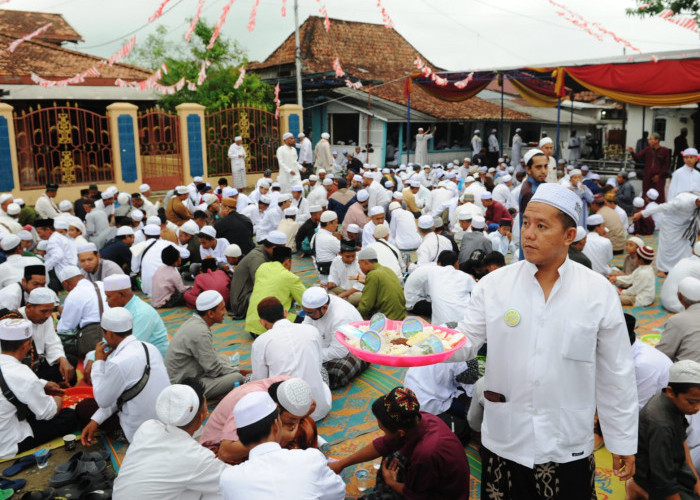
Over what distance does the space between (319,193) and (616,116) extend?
19.7 m

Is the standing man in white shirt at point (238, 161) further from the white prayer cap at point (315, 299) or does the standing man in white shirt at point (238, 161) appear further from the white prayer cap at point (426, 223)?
the white prayer cap at point (315, 299)

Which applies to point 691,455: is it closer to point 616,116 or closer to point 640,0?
point 640,0

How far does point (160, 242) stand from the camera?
7.21 m

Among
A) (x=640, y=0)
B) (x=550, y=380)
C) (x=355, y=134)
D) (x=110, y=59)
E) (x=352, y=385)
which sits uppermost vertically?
(x=640, y=0)

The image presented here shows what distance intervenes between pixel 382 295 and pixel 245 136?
36.7 ft

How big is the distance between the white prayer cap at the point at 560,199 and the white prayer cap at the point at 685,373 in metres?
1.29

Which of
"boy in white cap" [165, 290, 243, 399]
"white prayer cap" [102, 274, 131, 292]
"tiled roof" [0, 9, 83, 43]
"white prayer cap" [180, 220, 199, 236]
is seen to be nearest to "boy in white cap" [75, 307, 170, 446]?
"boy in white cap" [165, 290, 243, 399]

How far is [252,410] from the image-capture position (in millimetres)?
2561

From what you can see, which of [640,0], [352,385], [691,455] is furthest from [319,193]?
[640,0]

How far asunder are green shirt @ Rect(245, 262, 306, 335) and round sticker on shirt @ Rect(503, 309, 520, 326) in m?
3.92

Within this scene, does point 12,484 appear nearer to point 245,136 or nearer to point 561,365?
point 561,365

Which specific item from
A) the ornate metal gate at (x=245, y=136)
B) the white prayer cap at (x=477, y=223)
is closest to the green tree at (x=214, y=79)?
the ornate metal gate at (x=245, y=136)

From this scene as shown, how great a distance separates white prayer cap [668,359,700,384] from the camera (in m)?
2.72

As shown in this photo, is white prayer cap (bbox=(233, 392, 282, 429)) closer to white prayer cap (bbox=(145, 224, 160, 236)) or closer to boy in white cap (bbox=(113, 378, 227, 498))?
boy in white cap (bbox=(113, 378, 227, 498))
